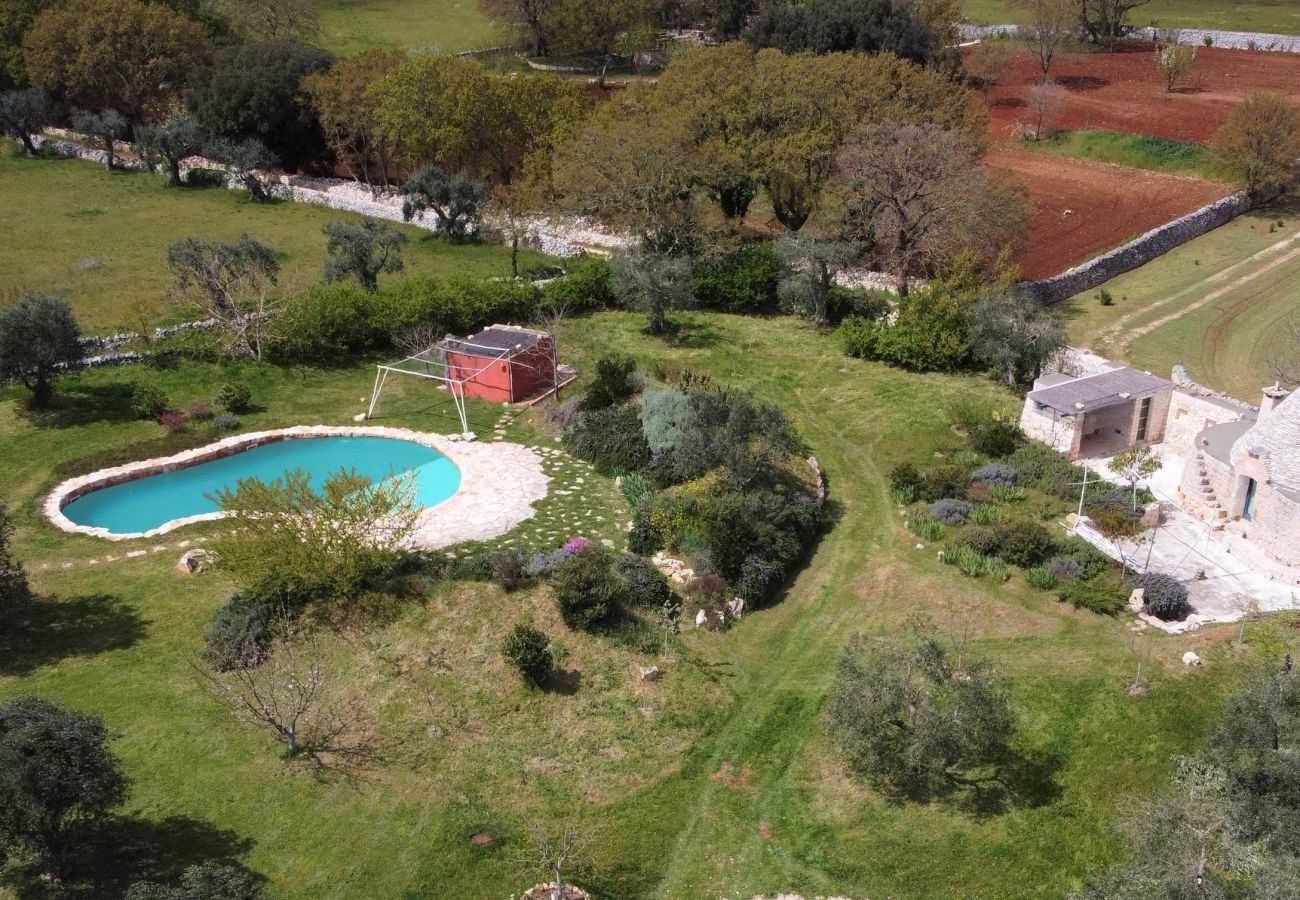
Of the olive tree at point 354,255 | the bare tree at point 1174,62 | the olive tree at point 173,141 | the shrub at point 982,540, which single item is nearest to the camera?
the shrub at point 982,540

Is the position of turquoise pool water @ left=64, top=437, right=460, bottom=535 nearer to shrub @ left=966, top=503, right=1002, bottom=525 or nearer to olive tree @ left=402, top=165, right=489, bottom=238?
shrub @ left=966, top=503, right=1002, bottom=525

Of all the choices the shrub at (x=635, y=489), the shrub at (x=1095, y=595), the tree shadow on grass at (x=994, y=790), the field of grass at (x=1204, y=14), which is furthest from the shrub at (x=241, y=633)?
the field of grass at (x=1204, y=14)

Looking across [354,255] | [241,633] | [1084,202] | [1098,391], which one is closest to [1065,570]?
[1098,391]

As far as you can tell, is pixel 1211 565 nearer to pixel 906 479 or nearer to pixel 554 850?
pixel 906 479

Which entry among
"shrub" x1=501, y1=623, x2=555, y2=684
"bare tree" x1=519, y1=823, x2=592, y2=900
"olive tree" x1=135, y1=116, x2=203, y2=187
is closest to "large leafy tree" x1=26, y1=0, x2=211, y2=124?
"olive tree" x1=135, y1=116, x2=203, y2=187

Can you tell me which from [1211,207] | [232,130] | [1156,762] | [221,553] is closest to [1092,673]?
[1156,762]

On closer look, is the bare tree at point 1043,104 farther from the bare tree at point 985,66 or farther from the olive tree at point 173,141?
the olive tree at point 173,141
